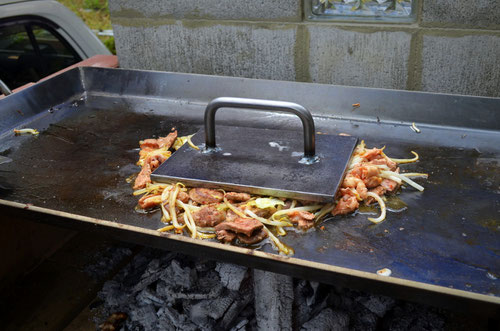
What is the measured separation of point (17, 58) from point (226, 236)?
4034 millimetres

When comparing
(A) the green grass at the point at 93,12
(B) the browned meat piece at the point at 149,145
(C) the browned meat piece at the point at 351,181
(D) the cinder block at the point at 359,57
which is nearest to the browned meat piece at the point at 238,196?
(C) the browned meat piece at the point at 351,181

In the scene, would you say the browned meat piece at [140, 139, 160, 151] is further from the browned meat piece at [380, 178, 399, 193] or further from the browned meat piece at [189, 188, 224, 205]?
the browned meat piece at [380, 178, 399, 193]

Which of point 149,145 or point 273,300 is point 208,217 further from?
point 149,145

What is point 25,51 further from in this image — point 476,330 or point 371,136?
point 476,330

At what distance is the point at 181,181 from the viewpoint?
7.89 ft

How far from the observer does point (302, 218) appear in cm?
212

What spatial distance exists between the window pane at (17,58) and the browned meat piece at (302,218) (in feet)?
13.0

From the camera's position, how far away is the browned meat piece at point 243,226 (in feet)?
6.55

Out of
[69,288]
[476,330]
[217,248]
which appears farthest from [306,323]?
[69,288]

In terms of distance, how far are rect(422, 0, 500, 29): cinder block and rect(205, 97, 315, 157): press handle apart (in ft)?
4.75

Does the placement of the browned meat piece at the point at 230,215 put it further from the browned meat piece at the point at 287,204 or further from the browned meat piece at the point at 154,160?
the browned meat piece at the point at 154,160

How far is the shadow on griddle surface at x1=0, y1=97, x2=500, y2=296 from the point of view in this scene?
6.08 feet

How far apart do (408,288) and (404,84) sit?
85.1 inches

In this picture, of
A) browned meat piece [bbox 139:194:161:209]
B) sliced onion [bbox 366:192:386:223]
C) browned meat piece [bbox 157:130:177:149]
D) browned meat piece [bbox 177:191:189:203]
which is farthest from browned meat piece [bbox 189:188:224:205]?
sliced onion [bbox 366:192:386:223]
